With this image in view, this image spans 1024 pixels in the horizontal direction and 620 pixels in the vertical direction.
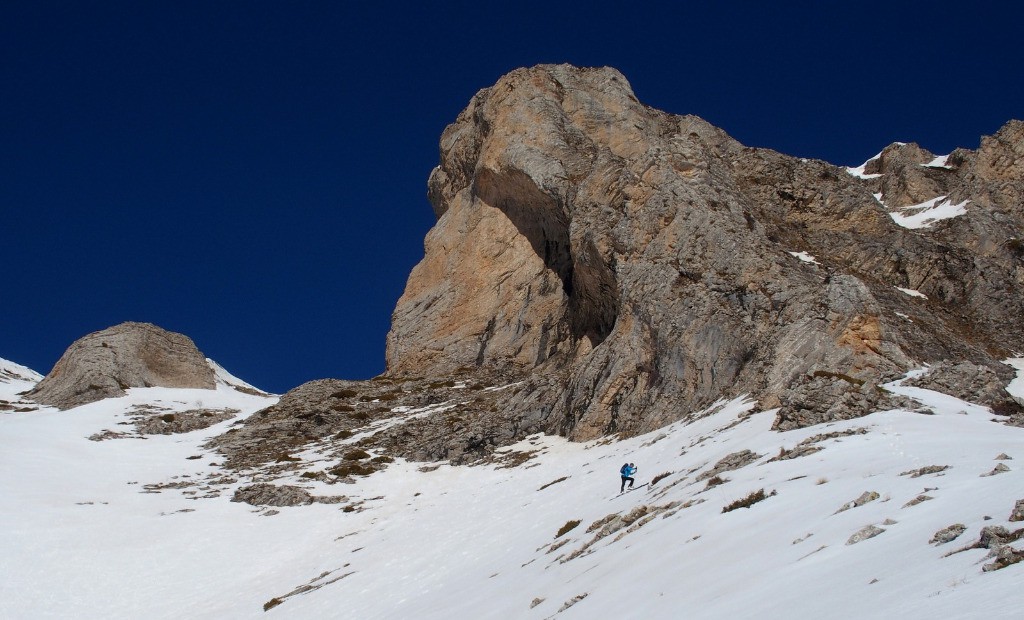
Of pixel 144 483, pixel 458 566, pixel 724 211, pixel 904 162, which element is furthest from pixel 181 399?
pixel 904 162

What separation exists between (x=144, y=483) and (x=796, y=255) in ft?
177

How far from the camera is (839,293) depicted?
4403 cm

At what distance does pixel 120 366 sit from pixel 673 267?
218ft

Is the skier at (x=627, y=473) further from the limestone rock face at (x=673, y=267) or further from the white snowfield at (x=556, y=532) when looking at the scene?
the limestone rock face at (x=673, y=267)

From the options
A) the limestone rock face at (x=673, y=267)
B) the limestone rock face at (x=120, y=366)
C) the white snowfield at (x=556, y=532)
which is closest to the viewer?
the white snowfield at (x=556, y=532)

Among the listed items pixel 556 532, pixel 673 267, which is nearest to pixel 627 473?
pixel 556 532

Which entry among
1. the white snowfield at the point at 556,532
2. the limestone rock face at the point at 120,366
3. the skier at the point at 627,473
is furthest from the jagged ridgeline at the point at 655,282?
the limestone rock face at the point at 120,366

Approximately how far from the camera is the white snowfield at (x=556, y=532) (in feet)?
34.8

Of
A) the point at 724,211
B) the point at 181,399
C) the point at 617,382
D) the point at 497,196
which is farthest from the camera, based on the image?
the point at 497,196

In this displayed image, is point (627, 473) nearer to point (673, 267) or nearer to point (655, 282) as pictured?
point (655, 282)

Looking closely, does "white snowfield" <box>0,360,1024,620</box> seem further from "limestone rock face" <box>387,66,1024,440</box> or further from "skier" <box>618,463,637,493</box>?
"limestone rock face" <box>387,66,1024,440</box>

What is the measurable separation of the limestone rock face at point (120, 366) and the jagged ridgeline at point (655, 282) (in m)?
23.5

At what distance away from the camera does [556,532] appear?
26.3m

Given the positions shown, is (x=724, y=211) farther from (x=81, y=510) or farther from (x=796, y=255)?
(x=81, y=510)
